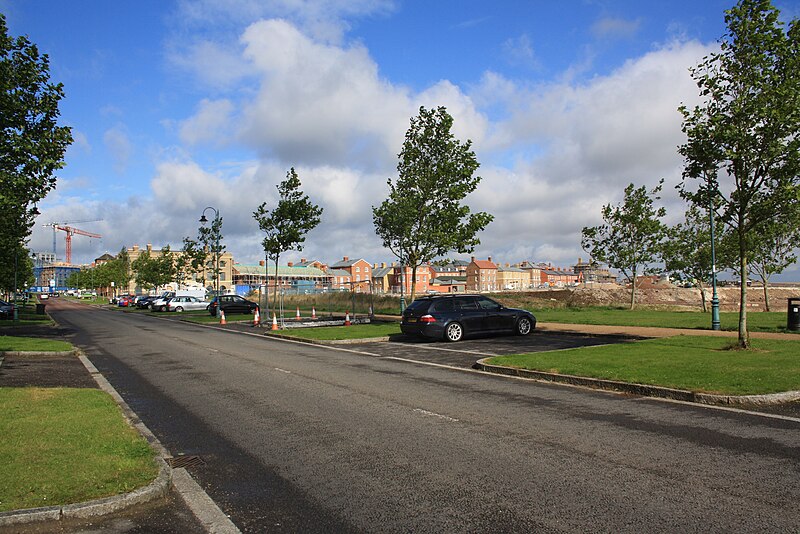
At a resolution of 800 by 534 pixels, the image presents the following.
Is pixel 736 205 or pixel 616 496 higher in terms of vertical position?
pixel 736 205

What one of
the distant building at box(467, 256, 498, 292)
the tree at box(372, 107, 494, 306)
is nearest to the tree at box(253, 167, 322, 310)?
the tree at box(372, 107, 494, 306)

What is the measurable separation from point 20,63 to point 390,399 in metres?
15.0

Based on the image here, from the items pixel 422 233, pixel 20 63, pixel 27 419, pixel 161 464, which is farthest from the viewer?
pixel 422 233

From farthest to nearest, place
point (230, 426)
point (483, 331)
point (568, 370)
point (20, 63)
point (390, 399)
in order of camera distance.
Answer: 1. point (483, 331)
2. point (20, 63)
3. point (568, 370)
4. point (390, 399)
5. point (230, 426)

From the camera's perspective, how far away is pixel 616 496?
476 cm

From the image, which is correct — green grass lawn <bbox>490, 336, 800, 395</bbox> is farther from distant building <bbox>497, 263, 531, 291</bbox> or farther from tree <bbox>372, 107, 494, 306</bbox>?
distant building <bbox>497, 263, 531, 291</bbox>

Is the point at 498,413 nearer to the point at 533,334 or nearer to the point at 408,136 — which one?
the point at 533,334


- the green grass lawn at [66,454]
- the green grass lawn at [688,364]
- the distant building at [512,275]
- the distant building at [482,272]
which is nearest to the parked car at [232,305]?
the green grass lawn at [688,364]

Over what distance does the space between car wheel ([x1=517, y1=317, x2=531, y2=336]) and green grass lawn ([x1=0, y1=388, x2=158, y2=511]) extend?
14.7 m

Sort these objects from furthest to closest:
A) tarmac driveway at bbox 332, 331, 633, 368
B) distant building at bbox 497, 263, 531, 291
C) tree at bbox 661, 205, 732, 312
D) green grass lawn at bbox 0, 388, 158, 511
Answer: distant building at bbox 497, 263, 531, 291, tree at bbox 661, 205, 732, 312, tarmac driveway at bbox 332, 331, 633, 368, green grass lawn at bbox 0, 388, 158, 511

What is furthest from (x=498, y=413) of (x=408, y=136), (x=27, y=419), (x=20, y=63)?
(x=408, y=136)

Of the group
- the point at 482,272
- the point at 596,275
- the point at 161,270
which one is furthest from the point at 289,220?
the point at 482,272

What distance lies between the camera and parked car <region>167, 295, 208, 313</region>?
52625 mm

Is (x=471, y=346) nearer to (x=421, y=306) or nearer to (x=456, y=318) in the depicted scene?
(x=456, y=318)
